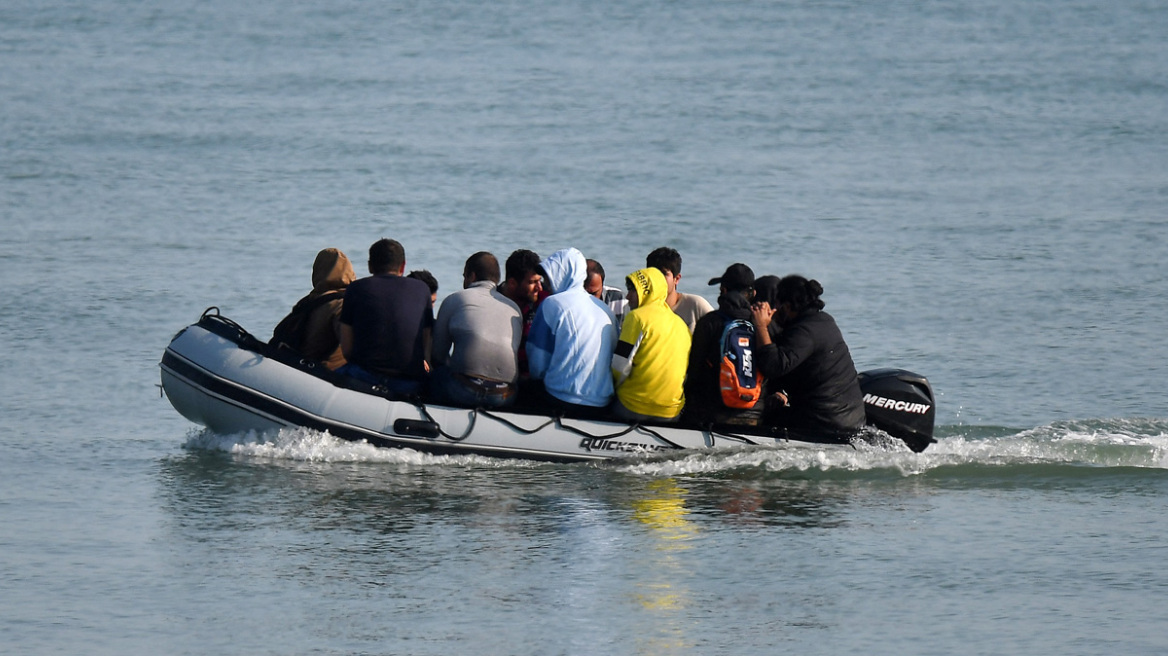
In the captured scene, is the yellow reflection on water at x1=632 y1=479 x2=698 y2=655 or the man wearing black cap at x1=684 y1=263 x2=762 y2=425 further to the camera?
the man wearing black cap at x1=684 y1=263 x2=762 y2=425

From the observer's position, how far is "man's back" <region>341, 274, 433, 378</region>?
8.64 metres

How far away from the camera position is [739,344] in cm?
840

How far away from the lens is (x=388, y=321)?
870cm

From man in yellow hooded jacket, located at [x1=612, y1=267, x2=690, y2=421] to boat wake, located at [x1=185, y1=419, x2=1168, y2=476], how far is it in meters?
0.30

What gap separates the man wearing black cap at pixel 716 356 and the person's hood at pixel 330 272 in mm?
2062

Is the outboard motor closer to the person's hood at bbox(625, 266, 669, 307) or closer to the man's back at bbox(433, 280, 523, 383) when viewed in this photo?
the person's hood at bbox(625, 266, 669, 307)

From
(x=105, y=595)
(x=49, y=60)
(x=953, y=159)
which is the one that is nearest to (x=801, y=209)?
(x=953, y=159)

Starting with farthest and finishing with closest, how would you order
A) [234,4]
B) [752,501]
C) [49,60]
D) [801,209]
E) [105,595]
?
[234,4] < [49,60] < [801,209] < [752,501] < [105,595]

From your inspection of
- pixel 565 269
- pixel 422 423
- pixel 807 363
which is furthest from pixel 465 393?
pixel 807 363

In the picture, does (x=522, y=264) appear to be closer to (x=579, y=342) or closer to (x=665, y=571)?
(x=579, y=342)

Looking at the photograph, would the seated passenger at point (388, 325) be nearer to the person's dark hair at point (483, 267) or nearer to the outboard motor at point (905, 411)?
the person's dark hair at point (483, 267)

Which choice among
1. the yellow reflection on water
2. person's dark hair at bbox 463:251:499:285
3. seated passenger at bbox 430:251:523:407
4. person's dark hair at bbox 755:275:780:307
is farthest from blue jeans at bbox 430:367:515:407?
person's dark hair at bbox 755:275:780:307

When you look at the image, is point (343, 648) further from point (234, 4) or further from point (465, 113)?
point (234, 4)

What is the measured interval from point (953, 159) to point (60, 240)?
11.6 metres
